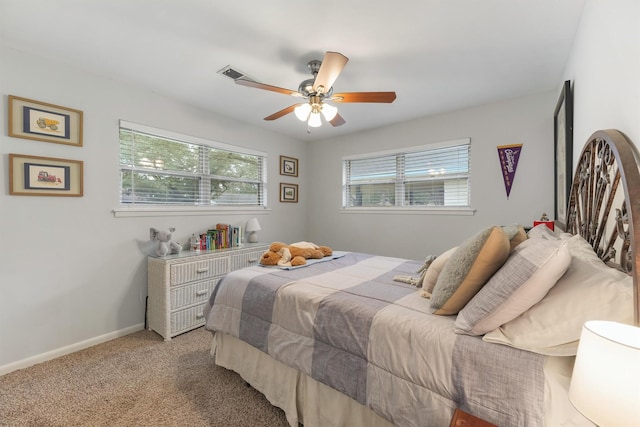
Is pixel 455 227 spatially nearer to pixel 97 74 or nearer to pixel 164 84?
pixel 164 84

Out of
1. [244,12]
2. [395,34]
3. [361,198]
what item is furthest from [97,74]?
[361,198]

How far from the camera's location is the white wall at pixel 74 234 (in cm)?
210

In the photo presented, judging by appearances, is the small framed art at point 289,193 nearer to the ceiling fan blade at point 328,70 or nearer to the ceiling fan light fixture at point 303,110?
the ceiling fan light fixture at point 303,110

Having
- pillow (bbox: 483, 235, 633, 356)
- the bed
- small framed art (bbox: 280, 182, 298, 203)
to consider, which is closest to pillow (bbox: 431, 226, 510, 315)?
the bed

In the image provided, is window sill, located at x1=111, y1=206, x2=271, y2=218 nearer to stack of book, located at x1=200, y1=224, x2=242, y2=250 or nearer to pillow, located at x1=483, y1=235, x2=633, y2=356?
stack of book, located at x1=200, y1=224, x2=242, y2=250

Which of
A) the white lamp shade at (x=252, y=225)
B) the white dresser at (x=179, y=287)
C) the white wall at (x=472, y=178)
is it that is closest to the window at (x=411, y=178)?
the white wall at (x=472, y=178)

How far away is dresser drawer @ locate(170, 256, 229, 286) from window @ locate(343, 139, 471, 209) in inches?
81.8

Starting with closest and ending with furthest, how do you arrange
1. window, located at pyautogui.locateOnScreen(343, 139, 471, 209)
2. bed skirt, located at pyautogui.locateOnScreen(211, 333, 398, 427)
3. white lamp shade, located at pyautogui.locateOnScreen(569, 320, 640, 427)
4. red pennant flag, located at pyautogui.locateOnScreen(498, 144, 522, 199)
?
1. white lamp shade, located at pyautogui.locateOnScreen(569, 320, 640, 427)
2. bed skirt, located at pyautogui.locateOnScreen(211, 333, 398, 427)
3. red pennant flag, located at pyautogui.locateOnScreen(498, 144, 522, 199)
4. window, located at pyautogui.locateOnScreen(343, 139, 471, 209)

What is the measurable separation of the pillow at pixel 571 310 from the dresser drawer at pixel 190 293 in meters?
2.60

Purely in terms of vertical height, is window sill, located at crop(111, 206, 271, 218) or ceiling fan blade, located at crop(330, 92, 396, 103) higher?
ceiling fan blade, located at crop(330, 92, 396, 103)

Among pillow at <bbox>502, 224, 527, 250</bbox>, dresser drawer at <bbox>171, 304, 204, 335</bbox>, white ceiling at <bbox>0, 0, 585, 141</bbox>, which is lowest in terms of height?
dresser drawer at <bbox>171, 304, 204, 335</bbox>

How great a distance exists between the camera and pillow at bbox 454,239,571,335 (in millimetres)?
969

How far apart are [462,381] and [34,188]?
10.2 ft

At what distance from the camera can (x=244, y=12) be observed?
5.55 feet
